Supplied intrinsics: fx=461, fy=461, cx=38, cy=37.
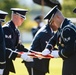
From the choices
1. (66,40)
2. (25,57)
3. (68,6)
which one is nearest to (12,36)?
(25,57)

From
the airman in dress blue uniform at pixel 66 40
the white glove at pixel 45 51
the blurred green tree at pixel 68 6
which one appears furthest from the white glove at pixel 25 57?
the blurred green tree at pixel 68 6

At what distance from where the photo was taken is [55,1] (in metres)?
14.1

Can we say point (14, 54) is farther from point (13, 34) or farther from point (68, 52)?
point (68, 52)

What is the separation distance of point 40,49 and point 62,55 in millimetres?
1664

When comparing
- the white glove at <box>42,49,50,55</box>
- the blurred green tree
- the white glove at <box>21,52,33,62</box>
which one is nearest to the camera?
the white glove at <box>42,49,50,55</box>

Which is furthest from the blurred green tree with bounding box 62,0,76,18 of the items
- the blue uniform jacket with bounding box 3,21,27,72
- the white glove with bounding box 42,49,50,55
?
the white glove with bounding box 42,49,50,55

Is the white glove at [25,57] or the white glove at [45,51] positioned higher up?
the white glove at [45,51]

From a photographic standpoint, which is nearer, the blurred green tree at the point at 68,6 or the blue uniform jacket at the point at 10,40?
the blue uniform jacket at the point at 10,40

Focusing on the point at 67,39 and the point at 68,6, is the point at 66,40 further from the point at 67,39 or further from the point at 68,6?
the point at 68,6

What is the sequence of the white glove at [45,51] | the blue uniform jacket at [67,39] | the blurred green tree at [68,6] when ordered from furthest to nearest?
the blurred green tree at [68,6] < the white glove at [45,51] < the blue uniform jacket at [67,39]

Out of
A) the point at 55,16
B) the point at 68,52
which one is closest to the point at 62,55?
the point at 68,52

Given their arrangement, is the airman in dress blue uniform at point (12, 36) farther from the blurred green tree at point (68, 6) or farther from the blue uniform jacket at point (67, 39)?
the blurred green tree at point (68, 6)

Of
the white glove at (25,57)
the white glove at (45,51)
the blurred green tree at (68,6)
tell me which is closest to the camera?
the white glove at (45,51)

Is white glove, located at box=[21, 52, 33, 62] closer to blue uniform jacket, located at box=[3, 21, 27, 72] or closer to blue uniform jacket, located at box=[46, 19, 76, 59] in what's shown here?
blue uniform jacket, located at box=[3, 21, 27, 72]
